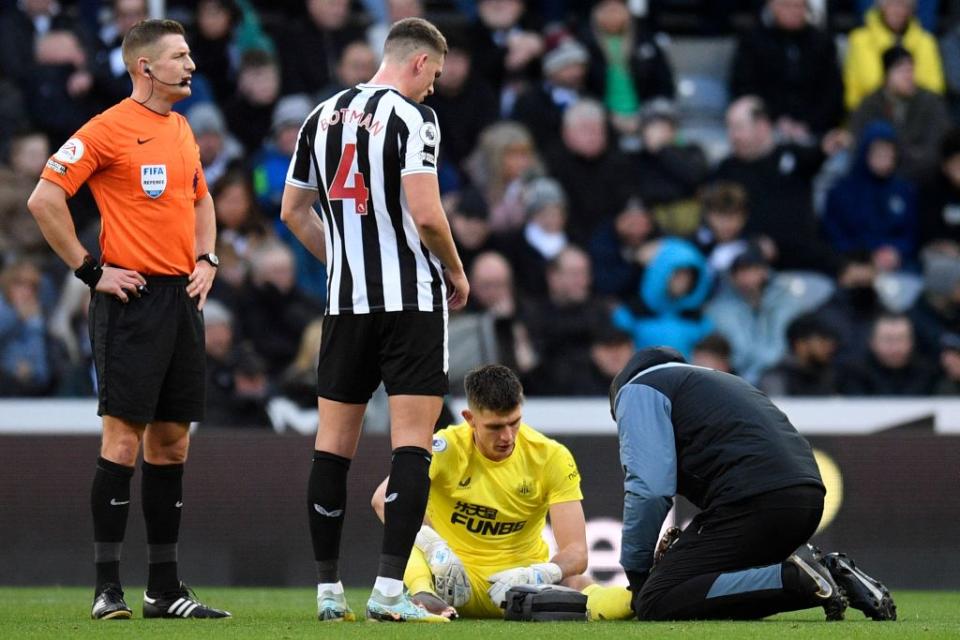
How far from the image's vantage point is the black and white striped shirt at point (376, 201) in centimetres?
624

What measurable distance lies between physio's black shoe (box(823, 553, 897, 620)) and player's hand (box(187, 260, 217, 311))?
2.78 meters

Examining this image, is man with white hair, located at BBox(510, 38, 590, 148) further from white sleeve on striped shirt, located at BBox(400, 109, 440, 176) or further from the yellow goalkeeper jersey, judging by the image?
white sleeve on striped shirt, located at BBox(400, 109, 440, 176)

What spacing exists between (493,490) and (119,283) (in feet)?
5.95

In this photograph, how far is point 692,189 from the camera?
12.9m

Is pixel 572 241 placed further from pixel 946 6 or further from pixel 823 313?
pixel 946 6

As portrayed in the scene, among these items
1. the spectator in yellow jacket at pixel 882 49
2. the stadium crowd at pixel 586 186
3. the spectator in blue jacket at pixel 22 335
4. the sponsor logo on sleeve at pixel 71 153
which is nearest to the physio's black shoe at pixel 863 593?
the sponsor logo on sleeve at pixel 71 153

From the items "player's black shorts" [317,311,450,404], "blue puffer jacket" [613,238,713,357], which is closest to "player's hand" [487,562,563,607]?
"player's black shorts" [317,311,450,404]

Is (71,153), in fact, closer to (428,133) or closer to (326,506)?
(428,133)

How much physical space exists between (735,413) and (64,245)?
8.75 feet

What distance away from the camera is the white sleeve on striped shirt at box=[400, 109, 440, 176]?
→ 20.3 ft

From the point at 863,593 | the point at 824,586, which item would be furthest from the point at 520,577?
the point at 863,593

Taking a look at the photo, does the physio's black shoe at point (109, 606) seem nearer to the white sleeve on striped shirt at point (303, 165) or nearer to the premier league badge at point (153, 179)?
the premier league badge at point (153, 179)

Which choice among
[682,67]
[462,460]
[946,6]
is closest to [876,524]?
[462,460]

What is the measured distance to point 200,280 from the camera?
6.95 m
